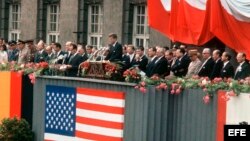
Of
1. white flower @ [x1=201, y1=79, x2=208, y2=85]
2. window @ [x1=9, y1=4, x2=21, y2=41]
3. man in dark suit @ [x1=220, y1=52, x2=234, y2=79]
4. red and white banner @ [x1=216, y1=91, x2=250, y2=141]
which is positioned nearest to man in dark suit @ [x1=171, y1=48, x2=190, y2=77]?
man in dark suit @ [x1=220, y1=52, x2=234, y2=79]

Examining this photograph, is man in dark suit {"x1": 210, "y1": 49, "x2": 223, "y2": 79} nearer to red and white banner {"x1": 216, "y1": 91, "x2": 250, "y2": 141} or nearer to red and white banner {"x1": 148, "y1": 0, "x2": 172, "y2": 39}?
red and white banner {"x1": 148, "y1": 0, "x2": 172, "y2": 39}

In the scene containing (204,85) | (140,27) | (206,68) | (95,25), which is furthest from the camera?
(95,25)

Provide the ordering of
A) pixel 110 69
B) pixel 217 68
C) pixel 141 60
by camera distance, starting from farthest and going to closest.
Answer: pixel 141 60, pixel 217 68, pixel 110 69

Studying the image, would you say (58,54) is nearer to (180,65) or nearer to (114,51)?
(114,51)

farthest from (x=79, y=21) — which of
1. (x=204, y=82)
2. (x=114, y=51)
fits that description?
(x=204, y=82)

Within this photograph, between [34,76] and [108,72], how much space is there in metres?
2.85

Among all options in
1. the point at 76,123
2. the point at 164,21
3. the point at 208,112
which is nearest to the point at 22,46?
the point at 164,21

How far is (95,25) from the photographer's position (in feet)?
107

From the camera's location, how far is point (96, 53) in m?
22.8

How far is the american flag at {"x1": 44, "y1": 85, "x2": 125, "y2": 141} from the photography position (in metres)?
16.0

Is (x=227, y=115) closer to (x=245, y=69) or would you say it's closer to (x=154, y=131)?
(x=154, y=131)

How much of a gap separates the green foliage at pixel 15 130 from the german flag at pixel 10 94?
0.56m

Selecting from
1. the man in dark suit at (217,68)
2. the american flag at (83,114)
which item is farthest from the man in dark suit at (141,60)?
the american flag at (83,114)

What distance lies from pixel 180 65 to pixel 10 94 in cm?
420
